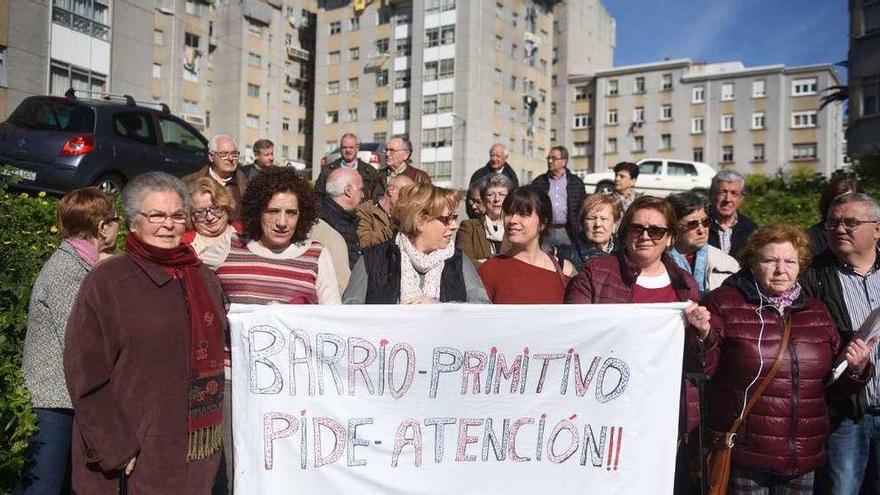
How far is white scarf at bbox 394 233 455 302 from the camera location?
4.12m

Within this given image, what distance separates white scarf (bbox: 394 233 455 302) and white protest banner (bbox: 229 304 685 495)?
0.29m

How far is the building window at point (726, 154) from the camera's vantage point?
6419cm

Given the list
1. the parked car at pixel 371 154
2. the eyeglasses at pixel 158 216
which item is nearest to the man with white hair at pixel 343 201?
the eyeglasses at pixel 158 216

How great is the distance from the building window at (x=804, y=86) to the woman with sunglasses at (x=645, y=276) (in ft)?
216

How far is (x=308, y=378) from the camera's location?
3812 millimetres

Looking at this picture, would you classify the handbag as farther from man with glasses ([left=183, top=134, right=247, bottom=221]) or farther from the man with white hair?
man with glasses ([left=183, top=134, right=247, bottom=221])

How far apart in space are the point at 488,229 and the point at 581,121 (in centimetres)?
6675

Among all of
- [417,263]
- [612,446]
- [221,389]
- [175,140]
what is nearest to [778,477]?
[612,446]

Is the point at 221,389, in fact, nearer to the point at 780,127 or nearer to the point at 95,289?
the point at 95,289

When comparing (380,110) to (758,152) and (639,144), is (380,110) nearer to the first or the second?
(639,144)

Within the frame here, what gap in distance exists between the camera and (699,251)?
16.8ft

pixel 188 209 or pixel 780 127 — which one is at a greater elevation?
pixel 780 127

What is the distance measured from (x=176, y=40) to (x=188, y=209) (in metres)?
55.1

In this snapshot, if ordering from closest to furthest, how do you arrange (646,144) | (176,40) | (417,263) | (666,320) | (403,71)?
(666,320) → (417,263) → (176,40) → (403,71) → (646,144)
